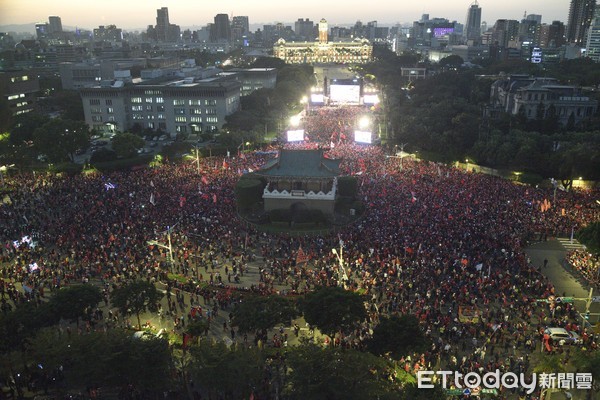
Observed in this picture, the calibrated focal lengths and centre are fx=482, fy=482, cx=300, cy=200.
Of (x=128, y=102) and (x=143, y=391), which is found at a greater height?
(x=128, y=102)

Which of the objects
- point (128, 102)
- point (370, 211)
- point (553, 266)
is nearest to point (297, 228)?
point (370, 211)

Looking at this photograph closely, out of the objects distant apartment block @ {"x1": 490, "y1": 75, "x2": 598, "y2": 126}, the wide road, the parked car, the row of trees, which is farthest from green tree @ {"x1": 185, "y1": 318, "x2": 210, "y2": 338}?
distant apartment block @ {"x1": 490, "y1": 75, "x2": 598, "y2": 126}

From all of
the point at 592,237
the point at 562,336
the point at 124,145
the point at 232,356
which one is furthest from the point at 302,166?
the point at 124,145

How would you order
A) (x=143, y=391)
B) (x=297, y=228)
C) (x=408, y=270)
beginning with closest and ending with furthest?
(x=143, y=391), (x=408, y=270), (x=297, y=228)

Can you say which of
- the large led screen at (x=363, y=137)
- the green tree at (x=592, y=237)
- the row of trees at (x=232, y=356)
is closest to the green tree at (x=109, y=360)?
the row of trees at (x=232, y=356)

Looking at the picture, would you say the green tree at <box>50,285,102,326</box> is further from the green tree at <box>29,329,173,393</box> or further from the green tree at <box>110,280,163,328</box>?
the green tree at <box>29,329,173,393</box>

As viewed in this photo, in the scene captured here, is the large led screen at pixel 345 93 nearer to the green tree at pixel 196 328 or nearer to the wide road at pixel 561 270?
the wide road at pixel 561 270

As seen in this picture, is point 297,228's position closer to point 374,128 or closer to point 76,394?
point 76,394

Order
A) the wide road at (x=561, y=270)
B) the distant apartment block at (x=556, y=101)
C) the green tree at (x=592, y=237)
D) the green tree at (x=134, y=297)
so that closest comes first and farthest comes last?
the green tree at (x=134, y=297) < the wide road at (x=561, y=270) < the green tree at (x=592, y=237) < the distant apartment block at (x=556, y=101)

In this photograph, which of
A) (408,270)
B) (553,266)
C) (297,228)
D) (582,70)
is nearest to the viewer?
(408,270)
